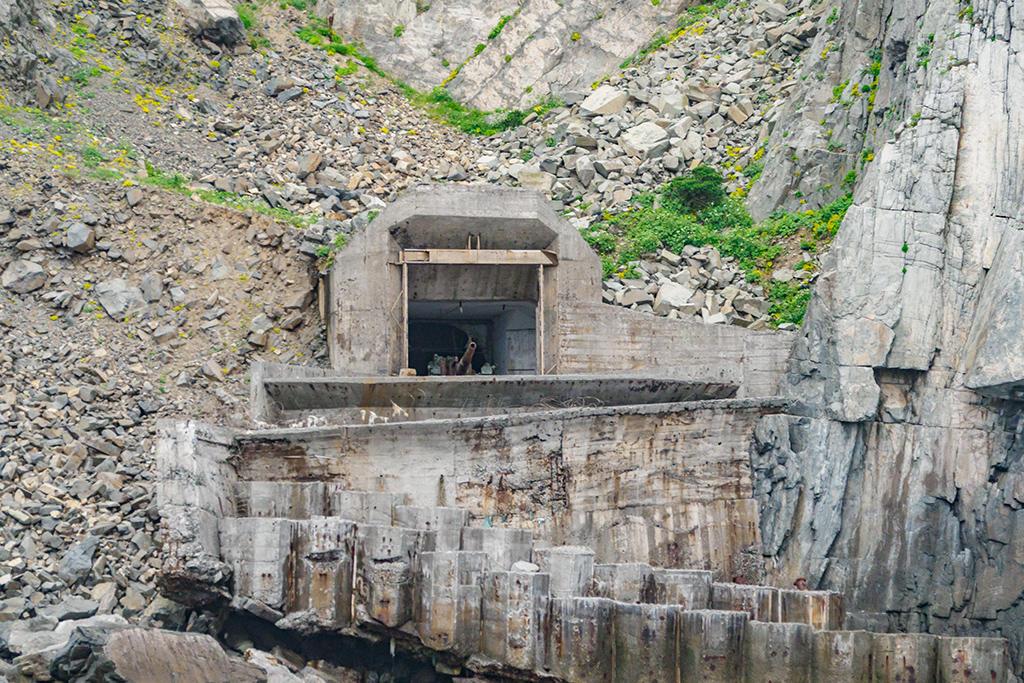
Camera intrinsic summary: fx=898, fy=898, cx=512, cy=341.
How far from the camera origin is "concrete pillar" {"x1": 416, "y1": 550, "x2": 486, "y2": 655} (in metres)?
8.45

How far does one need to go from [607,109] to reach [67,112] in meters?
10.5

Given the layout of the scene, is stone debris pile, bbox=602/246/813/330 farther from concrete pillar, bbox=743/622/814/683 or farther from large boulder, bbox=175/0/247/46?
large boulder, bbox=175/0/247/46

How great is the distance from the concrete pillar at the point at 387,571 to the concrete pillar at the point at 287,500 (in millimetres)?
846

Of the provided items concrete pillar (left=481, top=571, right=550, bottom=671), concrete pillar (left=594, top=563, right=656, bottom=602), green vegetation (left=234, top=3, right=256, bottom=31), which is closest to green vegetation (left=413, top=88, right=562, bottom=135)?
green vegetation (left=234, top=3, right=256, bottom=31)

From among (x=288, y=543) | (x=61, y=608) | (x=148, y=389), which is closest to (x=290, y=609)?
(x=288, y=543)

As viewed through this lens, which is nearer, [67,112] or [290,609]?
[290,609]

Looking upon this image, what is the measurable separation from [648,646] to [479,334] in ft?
32.0

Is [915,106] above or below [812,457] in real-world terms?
above

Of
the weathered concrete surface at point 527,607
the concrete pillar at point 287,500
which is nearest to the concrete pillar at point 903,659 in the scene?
the weathered concrete surface at point 527,607

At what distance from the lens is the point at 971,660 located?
26.9 ft

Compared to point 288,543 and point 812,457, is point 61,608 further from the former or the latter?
point 812,457

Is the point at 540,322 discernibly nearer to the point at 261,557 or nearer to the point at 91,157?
the point at 261,557

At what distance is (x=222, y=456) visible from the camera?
945 cm

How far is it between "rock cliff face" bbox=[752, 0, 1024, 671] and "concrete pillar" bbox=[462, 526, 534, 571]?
401cm
